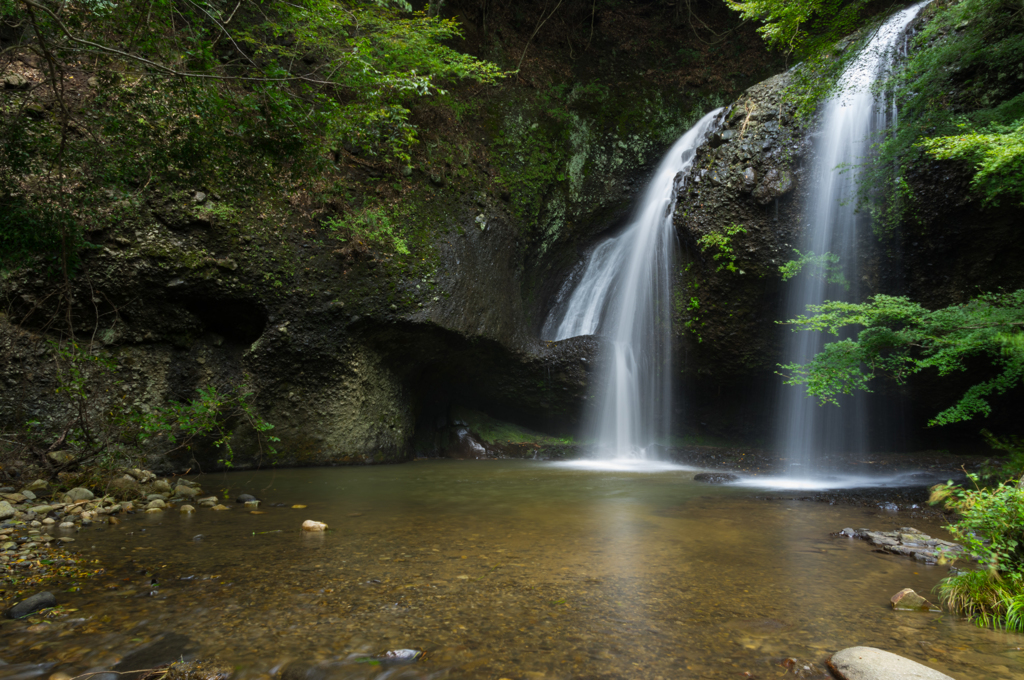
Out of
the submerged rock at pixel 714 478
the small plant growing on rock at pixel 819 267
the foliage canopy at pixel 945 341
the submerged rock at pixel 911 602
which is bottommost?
the submerged rock at pixel 714 478

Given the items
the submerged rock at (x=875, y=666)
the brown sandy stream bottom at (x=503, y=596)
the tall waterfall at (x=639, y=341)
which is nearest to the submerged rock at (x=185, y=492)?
the brown sandy stream bottom at (x=503, y=596)

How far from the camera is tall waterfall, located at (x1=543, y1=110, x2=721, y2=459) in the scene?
11.9m

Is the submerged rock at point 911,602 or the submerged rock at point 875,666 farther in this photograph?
the submerged rock at point 911,602

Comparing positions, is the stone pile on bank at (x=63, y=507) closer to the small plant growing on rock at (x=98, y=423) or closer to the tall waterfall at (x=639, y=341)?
the small plant growing on rock at (x=98, y=423)

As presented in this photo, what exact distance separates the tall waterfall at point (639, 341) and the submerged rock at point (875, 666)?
375 inches

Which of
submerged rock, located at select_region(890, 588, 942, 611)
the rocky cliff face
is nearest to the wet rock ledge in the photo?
submerged rock, located at select_region(890, 588, 942, 611)

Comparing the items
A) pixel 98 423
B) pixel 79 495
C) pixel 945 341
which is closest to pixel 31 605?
pixel 79 495

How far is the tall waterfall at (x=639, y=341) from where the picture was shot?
11.9 meters

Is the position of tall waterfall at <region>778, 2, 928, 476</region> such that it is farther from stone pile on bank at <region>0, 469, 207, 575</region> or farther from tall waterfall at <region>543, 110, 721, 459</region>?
stone pile on bank at <region>0, 469, 207, 575</region>

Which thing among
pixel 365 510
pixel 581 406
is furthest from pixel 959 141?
pixel 581 406

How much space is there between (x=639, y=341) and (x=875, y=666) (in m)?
9.95

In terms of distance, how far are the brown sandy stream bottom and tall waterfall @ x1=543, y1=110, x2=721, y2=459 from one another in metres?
6.19

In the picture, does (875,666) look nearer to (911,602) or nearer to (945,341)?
(911,602)

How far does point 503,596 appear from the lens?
336cm
